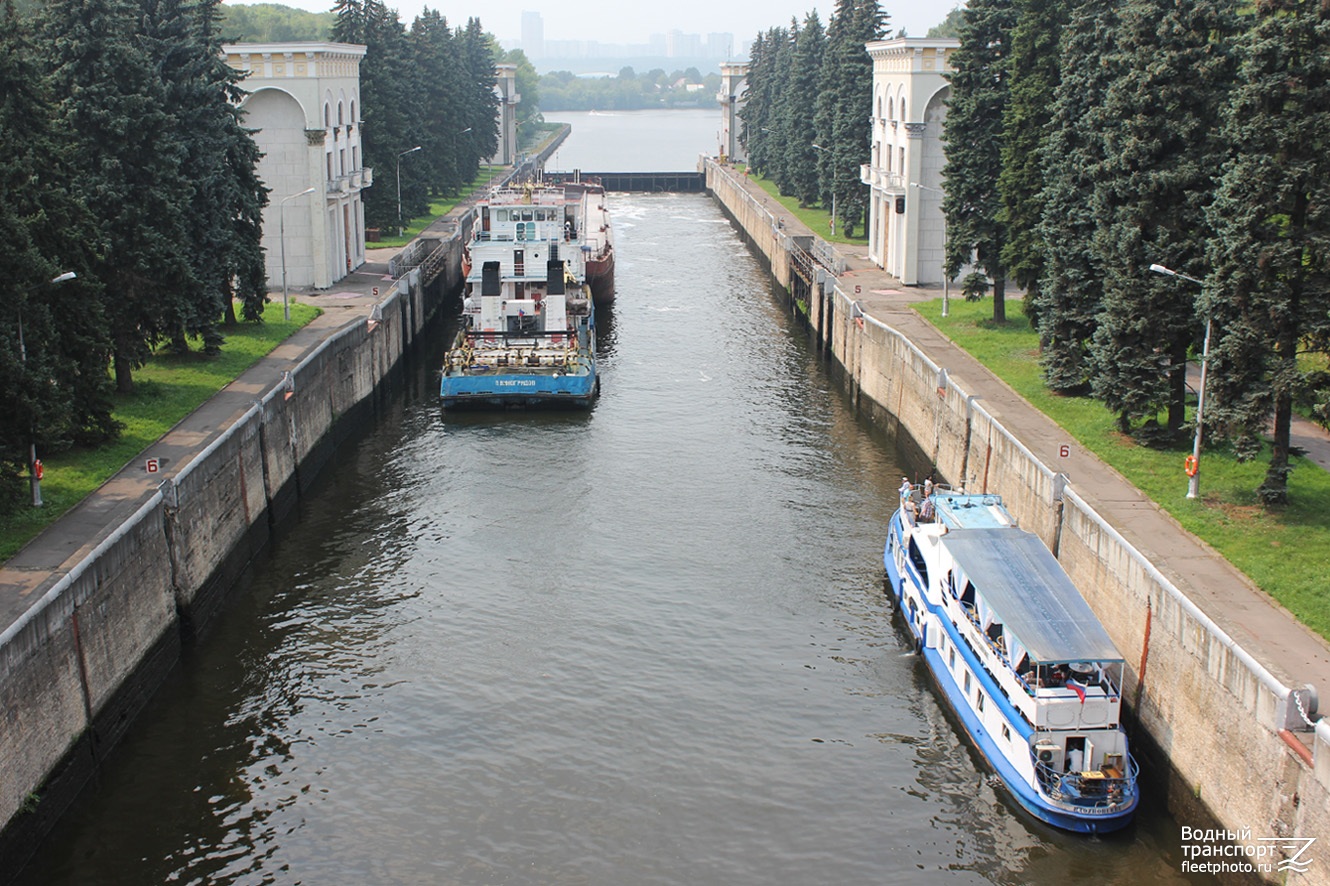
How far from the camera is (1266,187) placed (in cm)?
3503

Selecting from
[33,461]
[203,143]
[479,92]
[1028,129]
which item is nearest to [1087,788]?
[33,461]

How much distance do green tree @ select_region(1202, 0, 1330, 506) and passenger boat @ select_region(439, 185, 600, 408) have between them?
31.8m

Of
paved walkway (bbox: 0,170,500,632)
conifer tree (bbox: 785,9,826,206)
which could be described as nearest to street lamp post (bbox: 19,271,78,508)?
paved walkway (bbox: 0,170,500,632)

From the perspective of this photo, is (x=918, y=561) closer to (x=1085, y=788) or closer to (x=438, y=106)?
(x=1085, y=788)

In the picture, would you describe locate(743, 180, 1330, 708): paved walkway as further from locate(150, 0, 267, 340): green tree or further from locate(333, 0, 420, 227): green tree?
locate(333, 0, 420, 227): green tree

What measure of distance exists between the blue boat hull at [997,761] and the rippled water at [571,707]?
0.40 meters

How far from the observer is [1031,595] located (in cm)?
3212

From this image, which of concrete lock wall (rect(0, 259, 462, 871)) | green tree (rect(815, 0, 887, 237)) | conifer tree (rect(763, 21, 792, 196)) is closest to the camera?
concrete lock wall (rect(0, 259, 462, 871))

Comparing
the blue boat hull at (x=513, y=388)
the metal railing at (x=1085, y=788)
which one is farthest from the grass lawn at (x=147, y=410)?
the metal railing at (x=1085, y=788)

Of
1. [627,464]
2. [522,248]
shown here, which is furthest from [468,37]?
[627,464]

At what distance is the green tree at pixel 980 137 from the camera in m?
64.2

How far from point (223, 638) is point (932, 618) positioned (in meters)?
19.5

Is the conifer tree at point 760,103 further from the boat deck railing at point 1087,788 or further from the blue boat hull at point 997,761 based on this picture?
the boat deck railing at point 1087,788

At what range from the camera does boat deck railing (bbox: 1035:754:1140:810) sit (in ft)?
93.6
